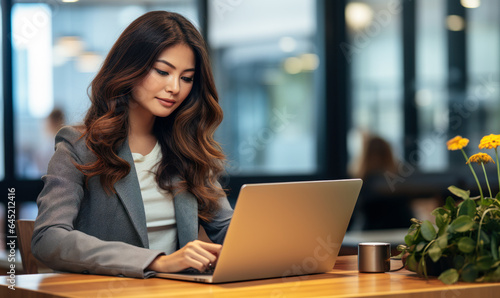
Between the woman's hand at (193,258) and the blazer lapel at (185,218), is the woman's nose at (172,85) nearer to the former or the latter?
the blazer lapel at (185,218)

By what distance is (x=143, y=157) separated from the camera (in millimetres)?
2041

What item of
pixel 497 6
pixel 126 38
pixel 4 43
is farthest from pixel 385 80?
pixel 126 38

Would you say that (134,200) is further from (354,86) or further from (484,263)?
(354,86)

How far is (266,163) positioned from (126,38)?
324 centimetres

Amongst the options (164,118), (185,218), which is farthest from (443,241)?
(164,118)

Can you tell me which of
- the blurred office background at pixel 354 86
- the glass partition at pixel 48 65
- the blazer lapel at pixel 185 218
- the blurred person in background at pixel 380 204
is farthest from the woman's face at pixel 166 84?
the blurred person in background at pixel 380 204

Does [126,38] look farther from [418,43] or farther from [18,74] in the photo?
[418,43]

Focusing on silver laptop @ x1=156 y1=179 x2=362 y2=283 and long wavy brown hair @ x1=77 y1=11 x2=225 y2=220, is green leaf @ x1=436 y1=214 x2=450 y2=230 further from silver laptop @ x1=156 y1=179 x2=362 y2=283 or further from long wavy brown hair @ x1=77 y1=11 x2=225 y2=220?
long wavy brown hair @ x1=77 y1=11 x2=225 y2=220

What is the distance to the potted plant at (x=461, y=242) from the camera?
1.42 metres

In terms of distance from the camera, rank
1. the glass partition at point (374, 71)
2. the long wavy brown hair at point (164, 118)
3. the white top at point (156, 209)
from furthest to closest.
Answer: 1. the glass partition at point (374, 71)
2. the white top at point (156, 209)
3. the long wavy brown hair at point (164, 118)

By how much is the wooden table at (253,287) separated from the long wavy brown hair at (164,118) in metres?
0.44

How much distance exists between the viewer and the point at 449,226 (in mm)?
1452

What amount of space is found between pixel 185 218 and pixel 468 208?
0.83 meters

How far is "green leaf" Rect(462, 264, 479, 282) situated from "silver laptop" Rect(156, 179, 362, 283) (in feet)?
0.95
